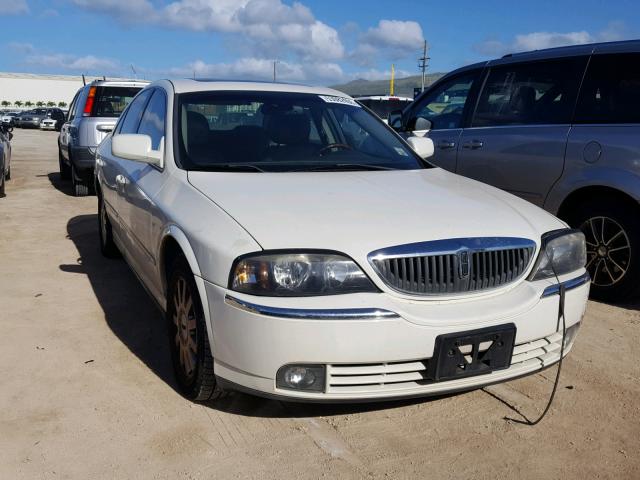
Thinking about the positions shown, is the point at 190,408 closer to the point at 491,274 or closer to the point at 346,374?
the point at 346,374

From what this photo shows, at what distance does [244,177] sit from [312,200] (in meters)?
0.52

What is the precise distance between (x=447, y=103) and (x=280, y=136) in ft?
8.76

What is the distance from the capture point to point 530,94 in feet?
17.2

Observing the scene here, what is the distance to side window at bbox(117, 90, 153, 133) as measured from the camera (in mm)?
4754

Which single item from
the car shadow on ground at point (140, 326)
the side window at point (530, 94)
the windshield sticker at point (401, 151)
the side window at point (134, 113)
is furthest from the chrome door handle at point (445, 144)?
the car shadow on ground at point (140, 326)

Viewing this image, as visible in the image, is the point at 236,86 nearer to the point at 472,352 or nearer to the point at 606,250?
the point at 472,352

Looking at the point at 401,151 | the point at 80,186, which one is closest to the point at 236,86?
the point at 401,151

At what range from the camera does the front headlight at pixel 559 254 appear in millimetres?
2887

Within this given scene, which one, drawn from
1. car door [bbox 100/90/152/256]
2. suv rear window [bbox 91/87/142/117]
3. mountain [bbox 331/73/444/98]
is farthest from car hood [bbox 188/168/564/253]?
mountain [bbox 331/73/444/98]

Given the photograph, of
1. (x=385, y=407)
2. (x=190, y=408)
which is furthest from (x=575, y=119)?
(x=190, y=408)

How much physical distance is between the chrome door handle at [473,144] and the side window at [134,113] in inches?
105

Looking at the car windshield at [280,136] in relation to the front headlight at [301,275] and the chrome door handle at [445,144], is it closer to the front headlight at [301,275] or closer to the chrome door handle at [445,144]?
the front headlight at [301,275]

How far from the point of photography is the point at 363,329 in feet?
8.06

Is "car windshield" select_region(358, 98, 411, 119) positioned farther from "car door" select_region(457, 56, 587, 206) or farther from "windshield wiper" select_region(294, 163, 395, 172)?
"windshield wiper" select_region(294, 163, 395, 172)
